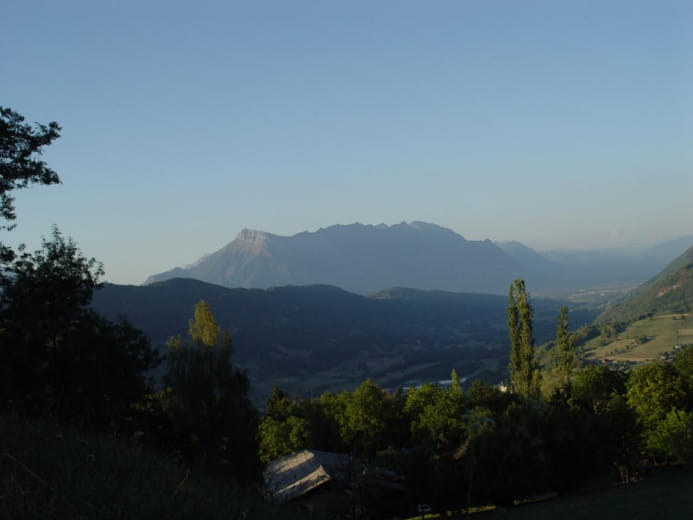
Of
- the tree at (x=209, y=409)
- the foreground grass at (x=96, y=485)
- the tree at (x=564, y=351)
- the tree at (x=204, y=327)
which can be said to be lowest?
the tree at (x=564, y=351)

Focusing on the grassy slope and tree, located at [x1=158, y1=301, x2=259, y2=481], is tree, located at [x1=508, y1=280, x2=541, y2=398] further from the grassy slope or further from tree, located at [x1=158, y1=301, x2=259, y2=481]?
the grassy slope

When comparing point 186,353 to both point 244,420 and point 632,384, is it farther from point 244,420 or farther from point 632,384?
point 632,384

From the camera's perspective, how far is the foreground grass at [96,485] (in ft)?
17.8

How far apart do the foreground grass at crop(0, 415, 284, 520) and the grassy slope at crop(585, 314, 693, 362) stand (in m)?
132

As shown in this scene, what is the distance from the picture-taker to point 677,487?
105 feet

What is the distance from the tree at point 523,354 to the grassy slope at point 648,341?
3455 inches

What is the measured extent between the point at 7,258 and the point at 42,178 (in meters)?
3.12

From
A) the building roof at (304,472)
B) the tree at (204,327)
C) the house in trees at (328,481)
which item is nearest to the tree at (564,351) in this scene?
the house in trees at (328,481)

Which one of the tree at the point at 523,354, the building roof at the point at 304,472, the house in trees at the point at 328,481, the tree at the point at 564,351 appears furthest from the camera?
the tree at the point at 564,351

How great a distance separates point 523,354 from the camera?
4772 cm

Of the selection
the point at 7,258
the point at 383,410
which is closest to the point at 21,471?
the point at 7,258

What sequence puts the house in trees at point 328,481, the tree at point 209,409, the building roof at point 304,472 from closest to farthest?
the tree at point 209,409 < the house in trees at point 328,481 < the building roof at point 304,472

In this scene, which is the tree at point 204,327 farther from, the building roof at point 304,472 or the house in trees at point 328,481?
the building roof at point 304,472

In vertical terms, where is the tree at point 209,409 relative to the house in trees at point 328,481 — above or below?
above
